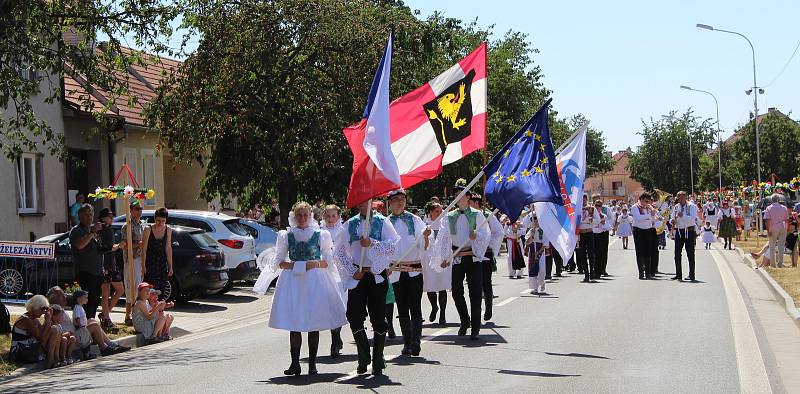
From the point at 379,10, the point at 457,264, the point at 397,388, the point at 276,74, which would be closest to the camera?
the point at 397,388

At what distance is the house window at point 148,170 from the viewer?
33059 millimetres

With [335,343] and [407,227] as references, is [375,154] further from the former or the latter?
[335,343]

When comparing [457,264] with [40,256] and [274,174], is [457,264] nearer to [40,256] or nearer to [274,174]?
[40,256]

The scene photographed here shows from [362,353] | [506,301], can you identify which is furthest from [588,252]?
[362,353]

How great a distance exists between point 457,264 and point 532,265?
21.5ft

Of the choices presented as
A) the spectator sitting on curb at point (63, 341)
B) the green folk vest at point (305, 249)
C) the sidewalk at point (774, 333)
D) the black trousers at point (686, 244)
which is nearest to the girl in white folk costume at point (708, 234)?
the sidewalk at point (774, 333)

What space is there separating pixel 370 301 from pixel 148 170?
23.9 metres

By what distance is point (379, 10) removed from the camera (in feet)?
108

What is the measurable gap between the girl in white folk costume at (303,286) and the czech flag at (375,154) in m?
0.50

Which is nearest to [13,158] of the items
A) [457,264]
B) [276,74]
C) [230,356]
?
[230,356]

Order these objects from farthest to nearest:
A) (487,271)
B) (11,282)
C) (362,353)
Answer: (11,282), (487,271), (362,353)

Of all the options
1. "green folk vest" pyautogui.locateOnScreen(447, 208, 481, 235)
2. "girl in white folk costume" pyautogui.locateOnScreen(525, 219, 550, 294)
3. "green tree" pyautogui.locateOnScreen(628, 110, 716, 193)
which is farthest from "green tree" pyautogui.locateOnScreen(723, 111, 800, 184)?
"green folk vest" pyautogui.locateOnScreen(447, 208, 481, 235)

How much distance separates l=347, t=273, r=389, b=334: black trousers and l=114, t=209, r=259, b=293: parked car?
1014 cm

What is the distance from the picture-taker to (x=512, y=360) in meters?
11.4
